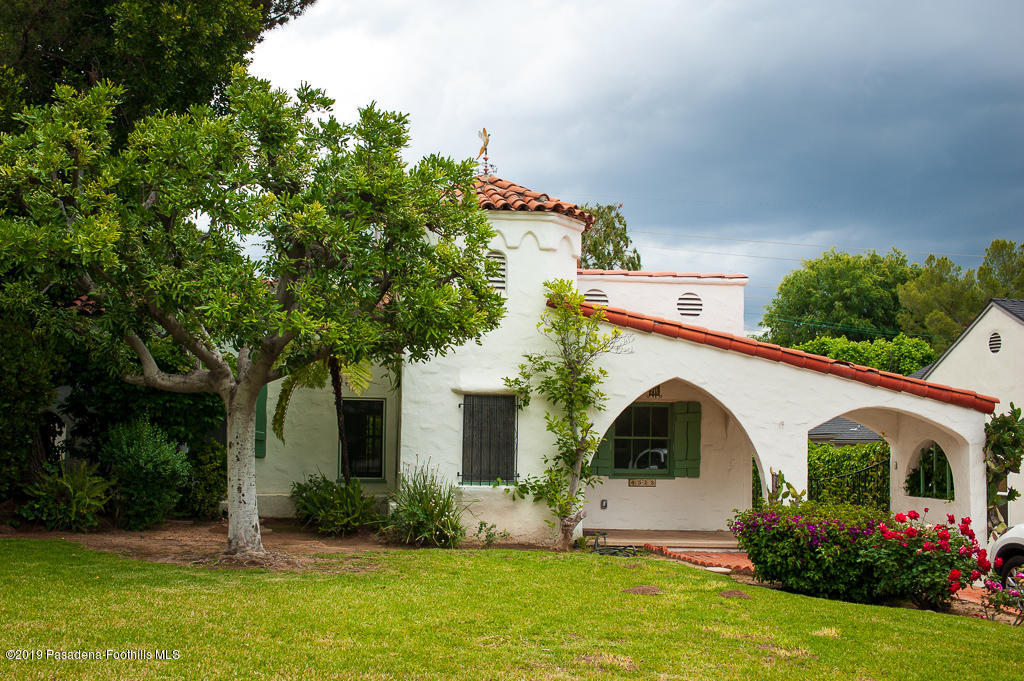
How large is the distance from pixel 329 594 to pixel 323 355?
2.94 meters

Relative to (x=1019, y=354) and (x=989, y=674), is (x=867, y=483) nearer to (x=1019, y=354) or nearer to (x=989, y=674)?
(x=1019, y=354)

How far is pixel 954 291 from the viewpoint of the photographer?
37.5 meters

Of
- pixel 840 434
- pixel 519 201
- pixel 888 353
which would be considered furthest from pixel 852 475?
pixel 888 353

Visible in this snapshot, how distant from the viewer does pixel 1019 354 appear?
16.1 m

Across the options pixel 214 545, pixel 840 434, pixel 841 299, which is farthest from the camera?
pixel 841 299

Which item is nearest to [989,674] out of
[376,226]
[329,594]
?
[329,594]

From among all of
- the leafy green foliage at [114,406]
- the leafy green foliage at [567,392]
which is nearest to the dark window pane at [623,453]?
the leafy green foliage at [567,392]

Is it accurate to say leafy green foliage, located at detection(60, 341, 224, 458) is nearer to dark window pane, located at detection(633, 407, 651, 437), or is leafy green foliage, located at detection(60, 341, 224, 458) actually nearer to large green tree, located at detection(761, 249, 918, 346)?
dark window pane, located at detection(633, 407, 651, 437)

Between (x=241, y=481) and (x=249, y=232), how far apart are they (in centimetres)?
311

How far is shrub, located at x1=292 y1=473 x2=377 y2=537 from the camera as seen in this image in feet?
42.3

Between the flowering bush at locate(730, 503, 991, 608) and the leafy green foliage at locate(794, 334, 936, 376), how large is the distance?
84.3ft

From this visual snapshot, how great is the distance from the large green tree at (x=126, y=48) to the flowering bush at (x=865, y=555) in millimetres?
10122

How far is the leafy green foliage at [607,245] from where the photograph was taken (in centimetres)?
3069

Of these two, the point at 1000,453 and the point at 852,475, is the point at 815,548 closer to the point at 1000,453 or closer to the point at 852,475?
the point at 1000,453
